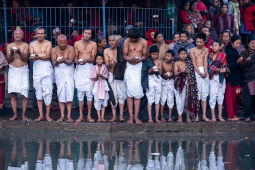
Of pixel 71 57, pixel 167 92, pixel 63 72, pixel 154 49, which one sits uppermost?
pixel 154 49

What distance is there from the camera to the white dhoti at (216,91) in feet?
34.5

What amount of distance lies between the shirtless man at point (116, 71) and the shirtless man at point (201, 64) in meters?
1.45

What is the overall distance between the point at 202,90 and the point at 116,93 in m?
1.75

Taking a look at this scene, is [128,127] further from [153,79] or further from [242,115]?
[242,115]

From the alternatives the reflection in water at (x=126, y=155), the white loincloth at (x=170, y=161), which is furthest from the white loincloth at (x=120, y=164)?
the white loincloth at (x=170, y=161)

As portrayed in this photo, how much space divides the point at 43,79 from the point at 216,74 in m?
3.52

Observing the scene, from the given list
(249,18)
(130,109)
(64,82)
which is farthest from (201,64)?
(249,18)

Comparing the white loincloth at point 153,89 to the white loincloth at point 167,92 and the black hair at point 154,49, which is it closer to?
the white loincloth at point 167,92

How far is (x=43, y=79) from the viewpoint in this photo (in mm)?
10461

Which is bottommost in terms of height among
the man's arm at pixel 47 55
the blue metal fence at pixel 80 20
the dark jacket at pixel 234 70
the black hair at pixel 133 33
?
the dark jacket at pixel 234 70

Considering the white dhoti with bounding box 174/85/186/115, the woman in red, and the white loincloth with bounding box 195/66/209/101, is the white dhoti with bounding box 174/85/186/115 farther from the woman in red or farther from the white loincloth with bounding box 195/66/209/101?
the woman in red

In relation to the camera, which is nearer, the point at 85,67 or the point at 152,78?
the point at 152,78

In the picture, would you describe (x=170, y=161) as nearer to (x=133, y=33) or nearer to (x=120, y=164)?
(x=120, y=164)

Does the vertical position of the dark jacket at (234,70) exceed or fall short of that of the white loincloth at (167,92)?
it exceeds it
